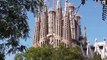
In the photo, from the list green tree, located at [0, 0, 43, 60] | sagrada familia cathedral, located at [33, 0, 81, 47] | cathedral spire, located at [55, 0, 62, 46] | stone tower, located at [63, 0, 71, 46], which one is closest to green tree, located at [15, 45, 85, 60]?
green tree, located at [0, 0, 43, 60]

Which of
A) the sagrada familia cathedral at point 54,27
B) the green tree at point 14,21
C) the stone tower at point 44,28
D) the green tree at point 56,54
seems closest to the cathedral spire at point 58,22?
the sagrada familia cathedral at point 54,27

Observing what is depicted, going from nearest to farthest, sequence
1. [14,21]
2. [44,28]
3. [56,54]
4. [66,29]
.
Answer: [14,21]
[56,54]
[66,29]
[44,28]

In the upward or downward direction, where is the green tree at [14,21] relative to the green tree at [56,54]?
upward

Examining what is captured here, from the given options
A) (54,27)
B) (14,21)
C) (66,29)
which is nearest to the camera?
(14,21)

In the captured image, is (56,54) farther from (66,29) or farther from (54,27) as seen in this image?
(54,27)

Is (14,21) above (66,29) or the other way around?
above

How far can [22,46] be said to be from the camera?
10.8m

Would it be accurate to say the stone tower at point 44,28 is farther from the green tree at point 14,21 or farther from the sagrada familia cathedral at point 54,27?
the green tree at point 14,21

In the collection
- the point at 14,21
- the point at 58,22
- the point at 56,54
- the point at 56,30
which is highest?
the point at 14,21

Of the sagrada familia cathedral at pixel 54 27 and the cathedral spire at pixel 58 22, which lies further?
the cathedral spire at pixel 58 22

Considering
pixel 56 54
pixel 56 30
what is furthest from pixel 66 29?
pixel 56 54

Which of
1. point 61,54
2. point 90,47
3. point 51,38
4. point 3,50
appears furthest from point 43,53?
point 90,47

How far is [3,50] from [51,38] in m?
80.8

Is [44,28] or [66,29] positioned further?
[44,28]
